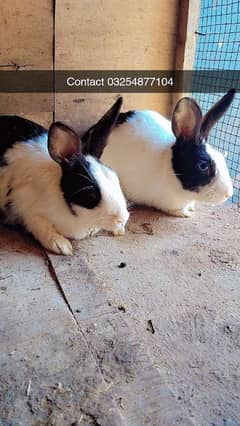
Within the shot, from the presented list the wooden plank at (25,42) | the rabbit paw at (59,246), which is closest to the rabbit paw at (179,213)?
→ the rabbit paw at (59,246)

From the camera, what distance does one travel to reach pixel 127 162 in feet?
5.98

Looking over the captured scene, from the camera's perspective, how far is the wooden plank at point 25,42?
68.1 inches

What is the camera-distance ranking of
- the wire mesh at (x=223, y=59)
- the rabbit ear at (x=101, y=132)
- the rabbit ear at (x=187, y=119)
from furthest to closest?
the wire mesh at (x=223, y=59) < the rabbit ear at (x=187, y=119) < the rabbit ear at (x=101, y=132)

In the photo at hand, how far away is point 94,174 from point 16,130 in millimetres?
449

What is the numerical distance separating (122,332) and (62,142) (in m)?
0.62

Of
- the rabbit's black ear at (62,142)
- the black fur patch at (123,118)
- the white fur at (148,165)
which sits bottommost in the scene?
the white fur at (148,165)

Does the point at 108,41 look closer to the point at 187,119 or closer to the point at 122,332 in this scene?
the point at 187,119

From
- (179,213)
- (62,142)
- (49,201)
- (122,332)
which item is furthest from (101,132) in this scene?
(122,332)

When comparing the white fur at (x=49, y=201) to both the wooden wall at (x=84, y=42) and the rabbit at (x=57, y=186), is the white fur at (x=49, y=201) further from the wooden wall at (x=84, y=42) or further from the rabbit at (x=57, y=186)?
the wooden wall at (x=84, y=42)

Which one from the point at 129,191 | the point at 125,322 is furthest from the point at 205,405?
the point at 129,191

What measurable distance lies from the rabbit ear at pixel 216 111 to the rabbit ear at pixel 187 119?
0.05 m

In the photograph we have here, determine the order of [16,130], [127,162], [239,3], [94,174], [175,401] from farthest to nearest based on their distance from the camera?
[239,3]
[127,162]
[16,130]
[94,174]
[175,401]

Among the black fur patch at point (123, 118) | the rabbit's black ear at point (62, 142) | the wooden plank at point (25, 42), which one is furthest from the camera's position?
the black fur patch at point (123, 118)

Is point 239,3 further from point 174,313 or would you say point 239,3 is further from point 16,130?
point 174,313
